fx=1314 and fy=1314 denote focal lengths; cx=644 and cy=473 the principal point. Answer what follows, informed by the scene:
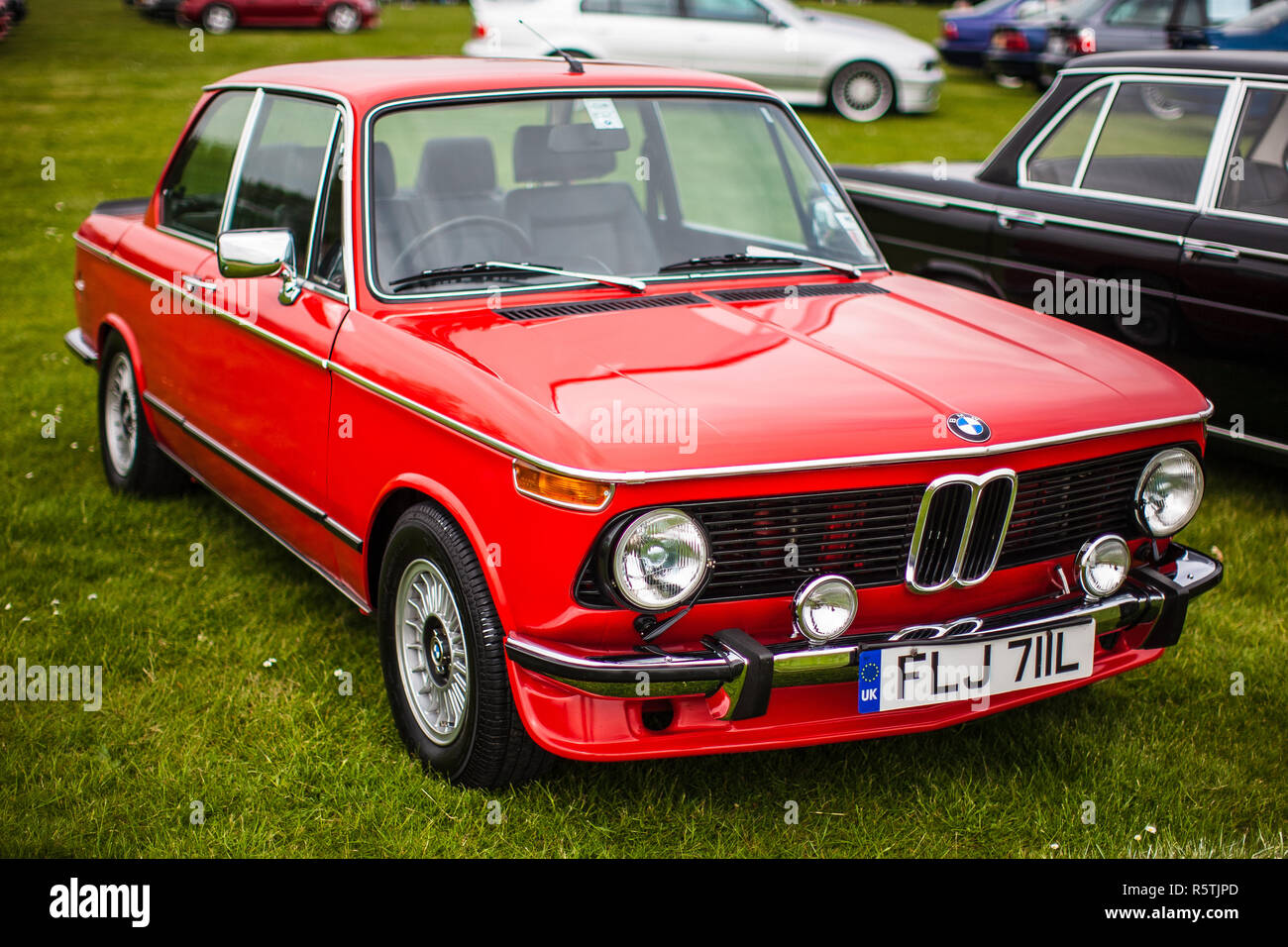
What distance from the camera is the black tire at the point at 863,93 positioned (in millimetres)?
16234

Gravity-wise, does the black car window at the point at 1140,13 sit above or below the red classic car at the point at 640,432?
above

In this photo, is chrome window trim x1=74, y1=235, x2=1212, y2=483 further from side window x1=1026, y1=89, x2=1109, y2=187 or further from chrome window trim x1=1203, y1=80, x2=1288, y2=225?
side window x1=1026, y1=89, x2=1109, y2=187

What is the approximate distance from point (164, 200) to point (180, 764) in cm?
→ 267

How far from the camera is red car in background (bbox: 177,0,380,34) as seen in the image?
966 inches

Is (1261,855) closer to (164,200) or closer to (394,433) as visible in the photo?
(394,433)

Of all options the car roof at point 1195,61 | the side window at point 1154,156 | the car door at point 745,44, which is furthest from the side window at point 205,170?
the car door at point 745,44

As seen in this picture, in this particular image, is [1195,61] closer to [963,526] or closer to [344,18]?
[963,526]

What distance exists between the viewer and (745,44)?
1602 centimetres

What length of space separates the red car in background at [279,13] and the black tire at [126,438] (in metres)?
21.0

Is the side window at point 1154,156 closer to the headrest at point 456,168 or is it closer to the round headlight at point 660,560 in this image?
the headrest at point 456,168

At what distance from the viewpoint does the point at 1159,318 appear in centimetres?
550

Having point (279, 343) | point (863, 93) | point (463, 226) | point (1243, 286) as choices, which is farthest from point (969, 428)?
point (863, 93)

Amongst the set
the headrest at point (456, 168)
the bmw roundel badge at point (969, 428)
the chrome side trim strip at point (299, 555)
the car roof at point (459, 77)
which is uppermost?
the car roof at point (459, 77)

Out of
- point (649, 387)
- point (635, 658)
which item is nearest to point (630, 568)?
point (635, 658)
